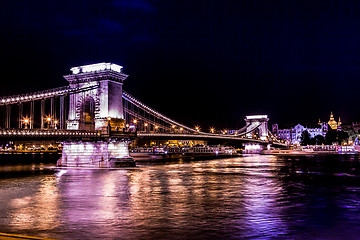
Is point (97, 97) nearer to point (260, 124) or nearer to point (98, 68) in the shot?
point (98, 68)

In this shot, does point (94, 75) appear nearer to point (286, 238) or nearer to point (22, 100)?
point (22, 100)

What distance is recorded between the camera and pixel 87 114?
4662cm

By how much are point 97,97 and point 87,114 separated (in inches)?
163

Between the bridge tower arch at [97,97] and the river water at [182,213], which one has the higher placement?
the bridge tower arch at [97,97]

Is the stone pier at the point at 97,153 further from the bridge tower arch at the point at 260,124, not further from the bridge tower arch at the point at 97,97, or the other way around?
the bridge tower arch at the point at 260,124

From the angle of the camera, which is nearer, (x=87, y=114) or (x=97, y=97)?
(x=97, y=97)

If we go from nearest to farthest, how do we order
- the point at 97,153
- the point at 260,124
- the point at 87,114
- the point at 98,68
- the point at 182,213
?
the point at 182,213, the point at 97,153, the point at 98,68, the point at 87,114, the point at 260,124

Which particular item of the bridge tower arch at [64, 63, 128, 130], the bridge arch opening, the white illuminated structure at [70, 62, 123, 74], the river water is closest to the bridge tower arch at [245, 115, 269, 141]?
the bridge arch opening

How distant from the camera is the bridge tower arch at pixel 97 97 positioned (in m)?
42.9

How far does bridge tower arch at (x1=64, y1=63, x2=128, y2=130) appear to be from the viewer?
1690 inches

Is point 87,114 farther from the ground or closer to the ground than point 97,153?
farther from the ground

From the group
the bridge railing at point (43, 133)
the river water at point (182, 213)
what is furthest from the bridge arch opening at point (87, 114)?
the river water at point (182, 213)

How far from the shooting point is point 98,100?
142ft

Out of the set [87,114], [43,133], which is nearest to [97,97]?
[87,114]
